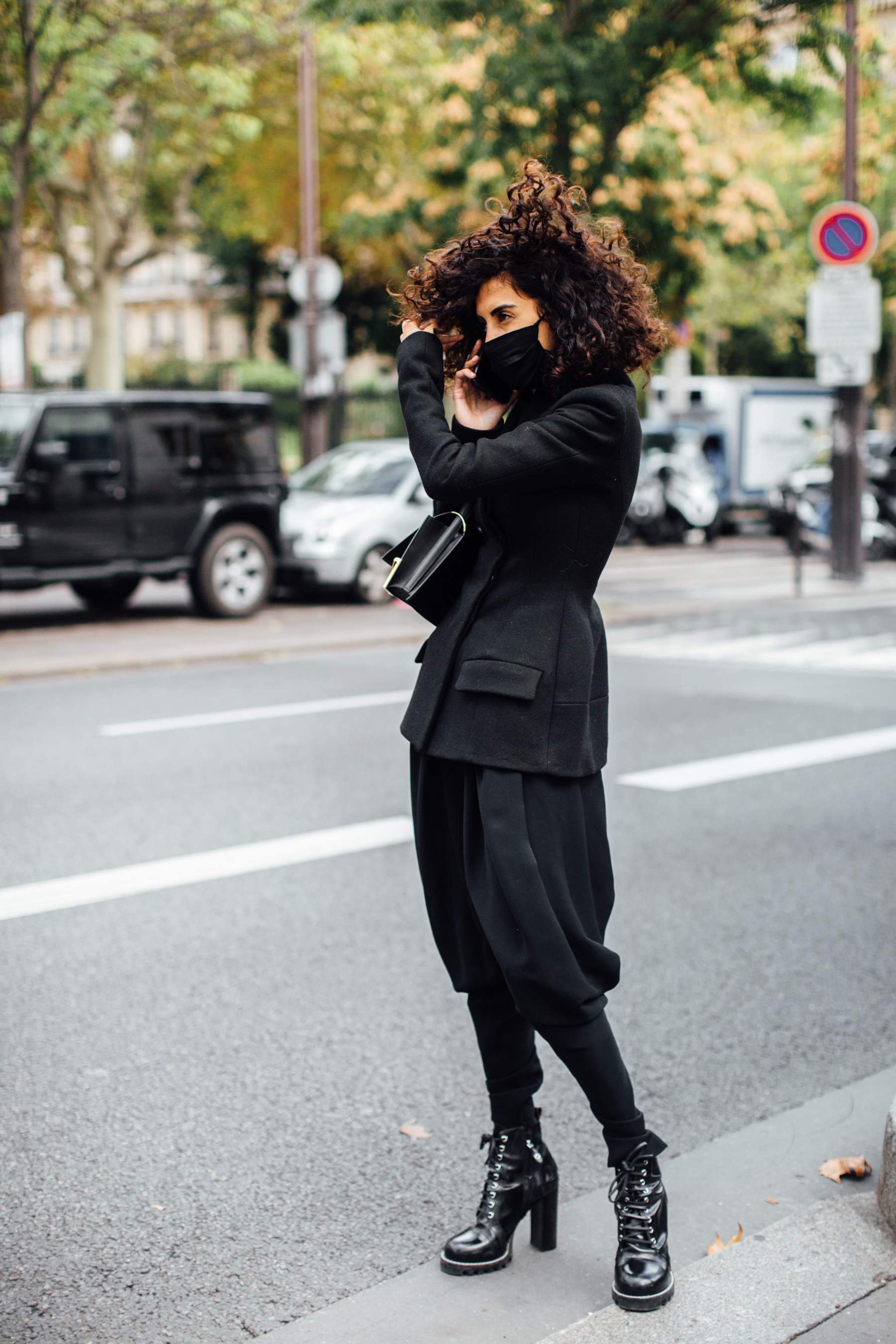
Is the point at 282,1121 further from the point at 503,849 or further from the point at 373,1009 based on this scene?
the point at 503,849

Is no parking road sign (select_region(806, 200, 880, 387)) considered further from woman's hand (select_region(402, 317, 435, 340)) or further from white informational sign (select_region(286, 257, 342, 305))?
woman's hand (select_region(402, 317, 435, 340))

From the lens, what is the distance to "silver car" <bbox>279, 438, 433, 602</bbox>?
1442 centimetres

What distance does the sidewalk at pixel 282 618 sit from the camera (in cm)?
1120

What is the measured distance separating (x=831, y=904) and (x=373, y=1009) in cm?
185

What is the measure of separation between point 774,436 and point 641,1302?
87.8ft

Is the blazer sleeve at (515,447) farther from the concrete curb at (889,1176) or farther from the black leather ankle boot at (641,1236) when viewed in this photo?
the concrete curb at (889,1176)

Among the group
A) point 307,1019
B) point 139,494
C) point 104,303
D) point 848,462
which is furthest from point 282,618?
point 104,303

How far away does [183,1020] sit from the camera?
13.2 ft

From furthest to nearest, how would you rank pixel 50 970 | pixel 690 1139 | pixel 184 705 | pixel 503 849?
pixel 184 705 → pixel 50 970 → pixel 690 1139 → pixel 503 849

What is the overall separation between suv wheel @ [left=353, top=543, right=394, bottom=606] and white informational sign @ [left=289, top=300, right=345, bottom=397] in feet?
17.0

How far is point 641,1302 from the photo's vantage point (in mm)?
2541

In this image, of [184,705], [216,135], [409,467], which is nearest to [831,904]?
[184,705]

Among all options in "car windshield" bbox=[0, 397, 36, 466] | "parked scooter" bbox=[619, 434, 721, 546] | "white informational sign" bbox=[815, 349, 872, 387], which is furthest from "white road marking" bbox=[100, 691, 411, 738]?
"parked scooter" bbox=[619, 434, 721, 546]

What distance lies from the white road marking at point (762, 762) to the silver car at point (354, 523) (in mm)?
6826
